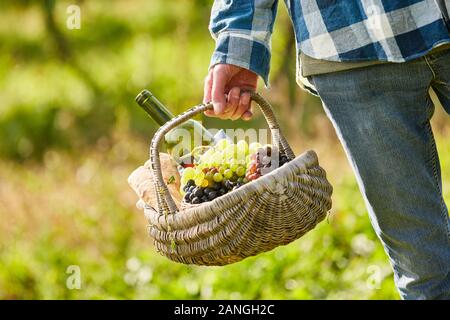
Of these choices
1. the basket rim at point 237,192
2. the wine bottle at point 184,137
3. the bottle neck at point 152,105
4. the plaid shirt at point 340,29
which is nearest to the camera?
the plaid shirt at point 340,29

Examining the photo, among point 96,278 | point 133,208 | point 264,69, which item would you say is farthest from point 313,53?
point 133,208

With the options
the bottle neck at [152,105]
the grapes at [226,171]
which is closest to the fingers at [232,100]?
the grapes at [226,171]

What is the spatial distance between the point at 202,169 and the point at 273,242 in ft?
0.84

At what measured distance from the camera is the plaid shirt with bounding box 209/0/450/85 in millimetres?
1611

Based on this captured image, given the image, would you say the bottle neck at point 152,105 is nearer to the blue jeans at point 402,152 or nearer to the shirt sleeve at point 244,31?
the shirt sleeve at point 244,31

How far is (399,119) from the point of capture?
5.46ft

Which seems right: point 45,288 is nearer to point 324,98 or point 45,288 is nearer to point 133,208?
point 133,208

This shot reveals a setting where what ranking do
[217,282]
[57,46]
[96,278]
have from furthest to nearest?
[57,46], [96,278], [217,282]

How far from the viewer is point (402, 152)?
1691mm

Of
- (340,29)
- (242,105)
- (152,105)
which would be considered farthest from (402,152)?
(152,105)

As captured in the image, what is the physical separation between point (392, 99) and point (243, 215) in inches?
15.8

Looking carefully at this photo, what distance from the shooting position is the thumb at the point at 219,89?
6.11 ft

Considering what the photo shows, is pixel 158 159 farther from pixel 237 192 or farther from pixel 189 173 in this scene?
pixel 237 192

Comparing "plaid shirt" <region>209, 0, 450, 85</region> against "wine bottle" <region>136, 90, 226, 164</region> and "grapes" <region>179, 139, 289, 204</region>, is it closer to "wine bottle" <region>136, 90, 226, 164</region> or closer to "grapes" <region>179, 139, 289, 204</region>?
"grapes" <region>179, 139, 289, 204</region>
